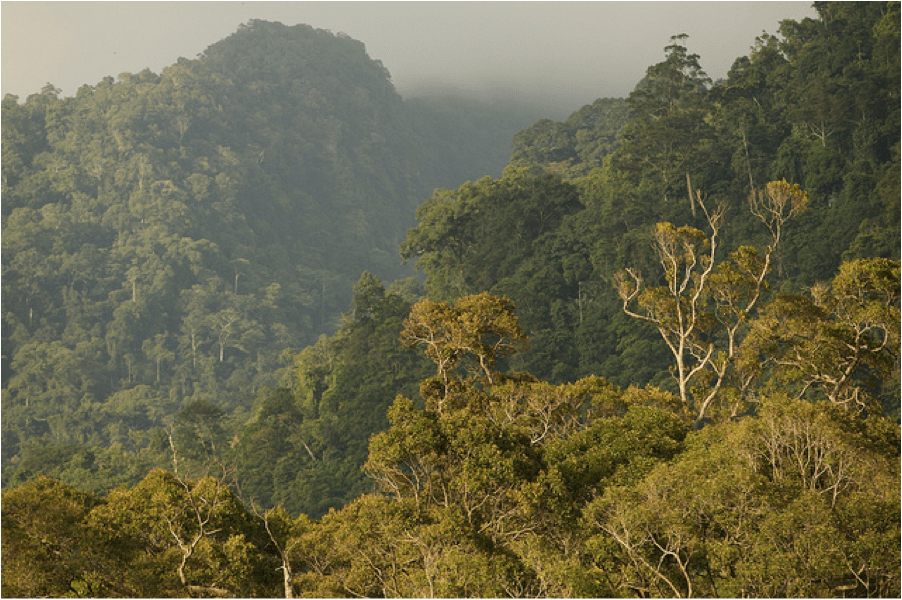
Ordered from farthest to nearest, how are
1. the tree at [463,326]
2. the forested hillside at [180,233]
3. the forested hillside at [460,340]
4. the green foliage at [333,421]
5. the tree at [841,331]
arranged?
the forested hillside at [180,233]
the green foliage at [333,421]
the tree at [463,326]
the tree at [841,331]
the forested hillside at [460,340]

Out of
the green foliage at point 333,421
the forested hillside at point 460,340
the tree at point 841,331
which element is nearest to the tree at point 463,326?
the forested hillside at point 460,340

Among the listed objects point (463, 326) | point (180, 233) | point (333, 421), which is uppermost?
point (463, 326)

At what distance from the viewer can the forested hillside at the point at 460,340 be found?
16.4 m

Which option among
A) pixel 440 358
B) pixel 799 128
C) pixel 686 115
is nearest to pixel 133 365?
pixel 686 115

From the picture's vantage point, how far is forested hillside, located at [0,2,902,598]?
1638 cm

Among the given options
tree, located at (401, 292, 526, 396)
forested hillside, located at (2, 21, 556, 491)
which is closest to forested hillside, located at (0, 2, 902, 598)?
tree, located at (401, 292, 526, 396)

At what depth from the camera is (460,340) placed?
23.3m

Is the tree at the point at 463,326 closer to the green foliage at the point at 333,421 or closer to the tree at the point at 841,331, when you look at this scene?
the tree at the point at 841,331

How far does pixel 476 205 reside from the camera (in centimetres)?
5409

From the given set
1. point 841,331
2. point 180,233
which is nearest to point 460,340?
point 841,331

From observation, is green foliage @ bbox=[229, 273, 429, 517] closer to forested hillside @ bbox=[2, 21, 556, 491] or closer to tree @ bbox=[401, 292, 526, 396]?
forested hillside @ bbox=[2, 21, 556, 491]

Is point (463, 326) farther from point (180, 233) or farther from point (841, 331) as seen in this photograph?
point (180, 233)

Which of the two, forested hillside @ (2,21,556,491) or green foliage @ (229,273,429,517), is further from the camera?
forested hillside @ (2,21,556,491)

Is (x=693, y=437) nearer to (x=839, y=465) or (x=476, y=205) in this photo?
(x=839, y=465)
